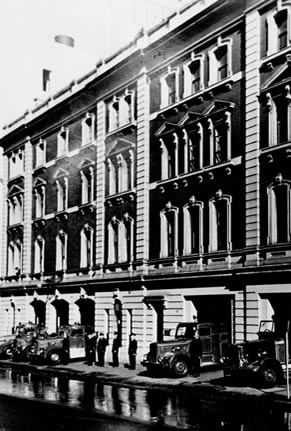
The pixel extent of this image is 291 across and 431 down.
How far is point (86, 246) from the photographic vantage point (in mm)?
41469

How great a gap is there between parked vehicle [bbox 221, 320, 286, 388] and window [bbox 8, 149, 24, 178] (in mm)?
32792

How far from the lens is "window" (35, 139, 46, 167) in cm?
4816

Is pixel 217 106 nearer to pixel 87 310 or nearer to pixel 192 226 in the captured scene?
pixel 192 226

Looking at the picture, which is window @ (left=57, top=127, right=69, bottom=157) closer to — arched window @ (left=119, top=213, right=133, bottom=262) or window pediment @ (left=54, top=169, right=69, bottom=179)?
window pediment @ (left=54, top=169, right=69, bottom=179)

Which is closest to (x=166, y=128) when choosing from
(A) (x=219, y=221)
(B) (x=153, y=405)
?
(A) (x=219, y=221)

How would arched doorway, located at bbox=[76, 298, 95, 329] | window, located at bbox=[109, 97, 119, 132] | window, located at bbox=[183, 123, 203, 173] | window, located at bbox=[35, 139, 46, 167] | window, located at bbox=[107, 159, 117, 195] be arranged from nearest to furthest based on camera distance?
1. window, located at bbox=[183, 123, 203, 173]
2. window, located at bbox=[107, 159, 117, 195]
3. window, located at bbox=[109, 97, 119, 132]
4. arched doorway, located at bbox=[76, 298, 95, 329]
5. window, located at bbox=[35, 139, 46, 167]

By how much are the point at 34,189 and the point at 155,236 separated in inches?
684

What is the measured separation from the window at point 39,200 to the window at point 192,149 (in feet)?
59.4

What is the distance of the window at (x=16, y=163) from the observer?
52094 mm

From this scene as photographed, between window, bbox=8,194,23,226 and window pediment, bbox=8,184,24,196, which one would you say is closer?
window pediment, bbox=8,184,24,196

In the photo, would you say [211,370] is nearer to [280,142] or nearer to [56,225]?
[280,142]

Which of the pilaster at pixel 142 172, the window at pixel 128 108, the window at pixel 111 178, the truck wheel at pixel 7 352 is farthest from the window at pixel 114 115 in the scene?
the truck wheel at pixel 7 352

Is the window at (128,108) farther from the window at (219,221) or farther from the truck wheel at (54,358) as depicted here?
the truck wheel at (54,358)

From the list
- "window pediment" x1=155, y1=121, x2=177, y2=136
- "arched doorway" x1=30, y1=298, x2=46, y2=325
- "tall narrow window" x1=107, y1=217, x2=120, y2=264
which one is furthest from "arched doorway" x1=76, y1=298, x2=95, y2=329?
"window pediment" x1=155, y1=121, x2=177, y2=136
